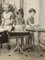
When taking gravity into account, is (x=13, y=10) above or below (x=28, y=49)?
above

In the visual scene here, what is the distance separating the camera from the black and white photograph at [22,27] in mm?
4156

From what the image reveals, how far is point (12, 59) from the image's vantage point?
351 cm

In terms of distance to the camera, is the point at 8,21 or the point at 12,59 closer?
the point at 12,59

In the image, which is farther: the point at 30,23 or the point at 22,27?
the point at 22,27

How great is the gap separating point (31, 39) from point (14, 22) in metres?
0.84

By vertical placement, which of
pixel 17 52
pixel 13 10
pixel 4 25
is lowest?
pixel 17 52

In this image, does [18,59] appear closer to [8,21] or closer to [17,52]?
[17,52]

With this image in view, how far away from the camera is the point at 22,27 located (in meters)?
4.57

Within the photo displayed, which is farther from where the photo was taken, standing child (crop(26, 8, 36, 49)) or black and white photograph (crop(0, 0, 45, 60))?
standing child (crop(26, 8, 36, 49))

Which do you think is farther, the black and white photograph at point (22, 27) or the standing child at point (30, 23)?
the standing child at point (30, 23)

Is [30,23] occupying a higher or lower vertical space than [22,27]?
higher

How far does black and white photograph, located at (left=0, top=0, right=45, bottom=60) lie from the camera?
13.6 ft

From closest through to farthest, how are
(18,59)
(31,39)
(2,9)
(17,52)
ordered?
A: (18,59) → (17,52) → (31,39) → (2,9)

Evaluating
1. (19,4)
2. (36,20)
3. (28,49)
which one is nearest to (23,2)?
(19,4)
